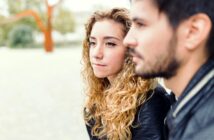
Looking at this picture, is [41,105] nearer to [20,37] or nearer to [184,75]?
[184,75]

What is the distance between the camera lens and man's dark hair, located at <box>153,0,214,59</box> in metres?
0.73

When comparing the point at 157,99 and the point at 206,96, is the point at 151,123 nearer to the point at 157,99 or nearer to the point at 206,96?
the point at 157,99

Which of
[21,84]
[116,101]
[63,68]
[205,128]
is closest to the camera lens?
[205,128]

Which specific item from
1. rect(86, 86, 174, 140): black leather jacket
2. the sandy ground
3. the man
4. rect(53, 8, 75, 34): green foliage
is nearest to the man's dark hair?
the man

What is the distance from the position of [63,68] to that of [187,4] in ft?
22.9

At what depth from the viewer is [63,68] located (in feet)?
25.1

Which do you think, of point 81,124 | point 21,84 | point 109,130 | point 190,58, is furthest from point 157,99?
point 21,84

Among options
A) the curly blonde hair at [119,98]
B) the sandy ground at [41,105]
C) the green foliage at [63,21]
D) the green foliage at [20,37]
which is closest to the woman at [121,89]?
the curly blonde hair at [119,98]

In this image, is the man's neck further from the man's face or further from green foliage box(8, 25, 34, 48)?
green foliage box(8, 25, 34, 48)

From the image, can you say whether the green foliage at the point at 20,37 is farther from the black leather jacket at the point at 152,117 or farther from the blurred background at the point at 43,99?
the black leather jacket at the point at 152,117

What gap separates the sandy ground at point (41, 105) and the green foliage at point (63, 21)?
7680 millimetres

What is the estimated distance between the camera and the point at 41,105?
443 centimetres

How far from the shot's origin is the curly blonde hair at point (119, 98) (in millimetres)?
1313

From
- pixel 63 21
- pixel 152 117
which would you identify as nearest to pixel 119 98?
pixel 152 117
